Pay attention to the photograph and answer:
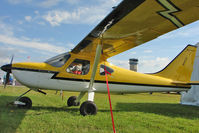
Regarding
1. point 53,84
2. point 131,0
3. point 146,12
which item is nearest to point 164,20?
point 146,12

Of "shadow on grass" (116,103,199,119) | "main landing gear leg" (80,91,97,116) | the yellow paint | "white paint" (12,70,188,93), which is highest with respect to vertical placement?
the yellow paint

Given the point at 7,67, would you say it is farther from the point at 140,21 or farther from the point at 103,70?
the point at 140,21

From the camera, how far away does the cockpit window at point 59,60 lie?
223 inches

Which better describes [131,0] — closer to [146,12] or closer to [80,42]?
[146,12]

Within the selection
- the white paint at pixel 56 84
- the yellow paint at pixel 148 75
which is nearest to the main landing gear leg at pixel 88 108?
the white paint at pixel 56 84

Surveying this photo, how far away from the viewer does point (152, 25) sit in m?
3.80

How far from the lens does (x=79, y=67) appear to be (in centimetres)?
591

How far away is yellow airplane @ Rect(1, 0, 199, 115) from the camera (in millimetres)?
3129

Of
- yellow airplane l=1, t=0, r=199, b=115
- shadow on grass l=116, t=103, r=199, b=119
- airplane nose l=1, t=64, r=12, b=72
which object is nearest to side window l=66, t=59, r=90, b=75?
yellow airplane l=1, t=0, r=199, b=115

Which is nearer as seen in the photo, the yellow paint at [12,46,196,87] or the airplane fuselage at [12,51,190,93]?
the airplane fuselage at [12,51,190,93]

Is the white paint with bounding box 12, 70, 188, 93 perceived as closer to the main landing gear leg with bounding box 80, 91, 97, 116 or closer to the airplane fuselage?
the airplane fuselage

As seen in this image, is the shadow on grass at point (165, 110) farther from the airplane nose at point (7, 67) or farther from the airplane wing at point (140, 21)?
the airplane nose at point (7, 67)

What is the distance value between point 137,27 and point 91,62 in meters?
2.55

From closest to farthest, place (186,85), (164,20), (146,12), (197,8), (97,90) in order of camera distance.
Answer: (197,8)
(146,12)
(164,20)
(97,90)
(186,85)
